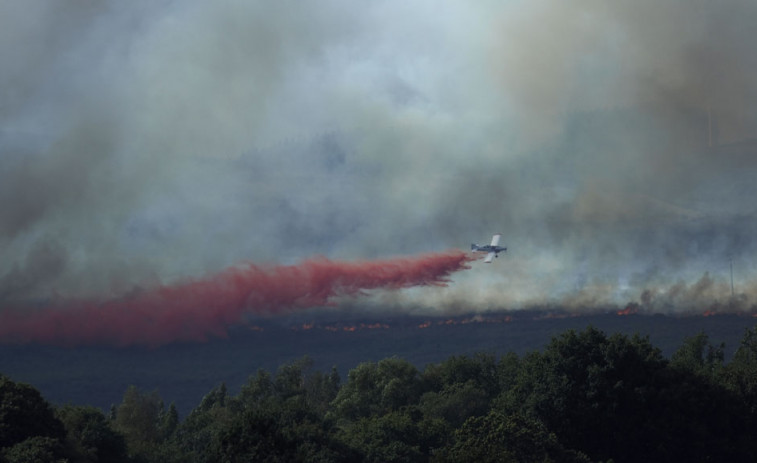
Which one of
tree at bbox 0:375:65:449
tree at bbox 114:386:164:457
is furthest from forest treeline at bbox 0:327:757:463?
tree at bbox 114:386:164:457

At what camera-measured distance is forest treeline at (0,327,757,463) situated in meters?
68.8

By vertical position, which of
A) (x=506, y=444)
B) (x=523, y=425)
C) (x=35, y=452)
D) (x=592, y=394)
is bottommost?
(x=506, y=444)

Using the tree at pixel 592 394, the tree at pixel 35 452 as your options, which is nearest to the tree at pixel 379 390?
the tree at pixel 592 394

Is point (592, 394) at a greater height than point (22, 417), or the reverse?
point (22, 417)

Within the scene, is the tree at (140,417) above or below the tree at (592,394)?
below

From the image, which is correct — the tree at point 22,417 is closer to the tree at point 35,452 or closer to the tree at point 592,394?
the tree at point 35,452

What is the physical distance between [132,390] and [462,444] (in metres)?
107

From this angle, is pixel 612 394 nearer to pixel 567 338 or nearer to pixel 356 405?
pixel 567 338

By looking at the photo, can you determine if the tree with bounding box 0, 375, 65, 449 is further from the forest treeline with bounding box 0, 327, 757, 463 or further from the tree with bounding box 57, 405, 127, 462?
the tree with bounding box 57, 405, 127, 462

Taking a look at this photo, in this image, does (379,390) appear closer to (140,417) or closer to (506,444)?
(140,417)

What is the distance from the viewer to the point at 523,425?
7656 cm

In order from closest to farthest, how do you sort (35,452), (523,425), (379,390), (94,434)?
(35,452), (523,425), (94,434), (379,390)

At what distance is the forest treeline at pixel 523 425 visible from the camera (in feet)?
226

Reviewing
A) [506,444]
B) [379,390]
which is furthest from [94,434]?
[379,390]
